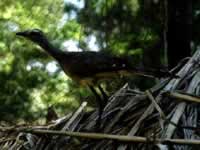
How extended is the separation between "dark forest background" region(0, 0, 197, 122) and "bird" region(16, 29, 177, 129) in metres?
0.18

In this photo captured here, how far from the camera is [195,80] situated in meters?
3.84

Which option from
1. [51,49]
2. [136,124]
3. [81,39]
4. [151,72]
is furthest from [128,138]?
[81,39]

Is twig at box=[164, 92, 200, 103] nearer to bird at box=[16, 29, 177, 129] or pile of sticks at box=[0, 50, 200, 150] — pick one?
pile of sticks at box=[0, 50, 200, 150]

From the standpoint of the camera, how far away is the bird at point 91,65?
3.67 m

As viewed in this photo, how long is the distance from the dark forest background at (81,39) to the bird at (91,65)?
183mm

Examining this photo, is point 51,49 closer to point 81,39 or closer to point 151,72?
point 151,72

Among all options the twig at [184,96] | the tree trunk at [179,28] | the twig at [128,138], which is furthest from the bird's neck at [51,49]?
the tree trunk at [179,28]

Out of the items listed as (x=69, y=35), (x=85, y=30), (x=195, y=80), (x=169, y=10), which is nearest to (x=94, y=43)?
(x=85, y=30)

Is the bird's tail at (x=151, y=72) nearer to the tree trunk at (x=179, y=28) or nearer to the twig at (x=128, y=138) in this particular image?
the twig at (x=128, y=138)

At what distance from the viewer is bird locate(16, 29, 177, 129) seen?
3.67 m

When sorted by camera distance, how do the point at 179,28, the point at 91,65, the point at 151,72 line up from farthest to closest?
1. the point at 179,28
2. the point at 91,65
3. the point at 151,72

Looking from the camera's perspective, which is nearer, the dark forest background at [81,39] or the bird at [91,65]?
the bird at [91,65]

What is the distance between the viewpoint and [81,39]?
8875 millimetres

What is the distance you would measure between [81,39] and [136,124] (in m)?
5.47
